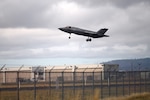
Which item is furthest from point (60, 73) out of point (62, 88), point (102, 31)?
point (62, 88)

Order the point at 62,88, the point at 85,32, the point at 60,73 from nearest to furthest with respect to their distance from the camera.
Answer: the point at 62,88
the point at 85,32
the point at 60,73

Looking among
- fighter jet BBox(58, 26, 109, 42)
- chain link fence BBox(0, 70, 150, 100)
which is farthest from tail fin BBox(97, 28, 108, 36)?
chain link fence BBox(0, 70, 150, 100)

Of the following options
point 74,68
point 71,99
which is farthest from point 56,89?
point 74,68

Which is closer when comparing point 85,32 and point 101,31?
point 85,32

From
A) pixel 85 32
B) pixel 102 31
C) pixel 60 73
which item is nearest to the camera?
pixel 85 32

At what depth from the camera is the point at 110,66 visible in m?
74.7

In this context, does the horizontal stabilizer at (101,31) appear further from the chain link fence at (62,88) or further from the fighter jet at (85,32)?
the chain link fence at (62,88)

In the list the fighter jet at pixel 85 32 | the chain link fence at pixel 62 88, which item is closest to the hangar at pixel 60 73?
the chain link fence at pixel 62 88

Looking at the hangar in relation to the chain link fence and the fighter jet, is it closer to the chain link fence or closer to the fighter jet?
the chain link fence

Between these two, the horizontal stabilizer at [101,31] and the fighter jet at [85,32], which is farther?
the horizontal stabilizer at [101,31]

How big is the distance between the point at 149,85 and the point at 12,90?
625 inches

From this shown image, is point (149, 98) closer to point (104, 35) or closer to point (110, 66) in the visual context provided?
point (104, 35)

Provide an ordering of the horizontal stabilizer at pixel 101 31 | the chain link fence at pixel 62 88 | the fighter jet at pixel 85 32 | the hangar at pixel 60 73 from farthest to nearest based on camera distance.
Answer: the horizontal stabilizer at pixel 101 31 < the fighter jet at pixel 85 32 < the hangar at pixel 60 73 < the chain link fence at pixel 62 88

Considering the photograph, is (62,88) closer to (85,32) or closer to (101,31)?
(85,32)
